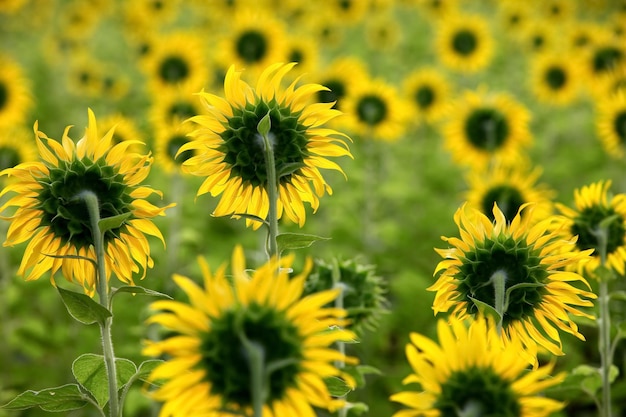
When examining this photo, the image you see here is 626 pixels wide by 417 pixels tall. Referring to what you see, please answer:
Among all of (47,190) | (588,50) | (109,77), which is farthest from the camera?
(109,77)

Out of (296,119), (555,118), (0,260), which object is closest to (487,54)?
(555,118)

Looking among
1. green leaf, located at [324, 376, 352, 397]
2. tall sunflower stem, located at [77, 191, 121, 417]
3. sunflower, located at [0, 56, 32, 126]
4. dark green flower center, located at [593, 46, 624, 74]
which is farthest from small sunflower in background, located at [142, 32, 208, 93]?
green leaf, located at [324, 376, 352, 397]

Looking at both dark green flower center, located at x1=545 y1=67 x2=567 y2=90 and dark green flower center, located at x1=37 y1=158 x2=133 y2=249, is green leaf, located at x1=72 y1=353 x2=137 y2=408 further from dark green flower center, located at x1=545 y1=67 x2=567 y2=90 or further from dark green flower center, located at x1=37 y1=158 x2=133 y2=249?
dark green flower center, located at x1=545 y1=67 x2=567 y2=90

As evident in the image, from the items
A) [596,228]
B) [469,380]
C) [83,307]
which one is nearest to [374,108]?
[596,228]

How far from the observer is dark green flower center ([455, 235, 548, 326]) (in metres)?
1.51

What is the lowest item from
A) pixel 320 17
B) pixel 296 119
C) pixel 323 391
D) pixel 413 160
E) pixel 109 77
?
pixel 323 391

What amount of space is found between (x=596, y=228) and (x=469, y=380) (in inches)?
41.9

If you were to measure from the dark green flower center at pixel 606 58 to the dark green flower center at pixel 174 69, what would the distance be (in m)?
3.33

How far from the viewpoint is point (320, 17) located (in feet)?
29.1

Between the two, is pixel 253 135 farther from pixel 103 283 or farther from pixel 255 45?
pixel 255 45

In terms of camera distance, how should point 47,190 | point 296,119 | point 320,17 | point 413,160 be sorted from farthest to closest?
1. point 320,17
2. point 413,160
3. point 296,119
4. point 47,190

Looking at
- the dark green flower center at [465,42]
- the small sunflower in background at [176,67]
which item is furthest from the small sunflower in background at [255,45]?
the dark green flower center at [465,42]

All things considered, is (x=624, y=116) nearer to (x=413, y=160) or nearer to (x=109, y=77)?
(x=413, y=160)

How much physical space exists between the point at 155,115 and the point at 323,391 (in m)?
4.13
